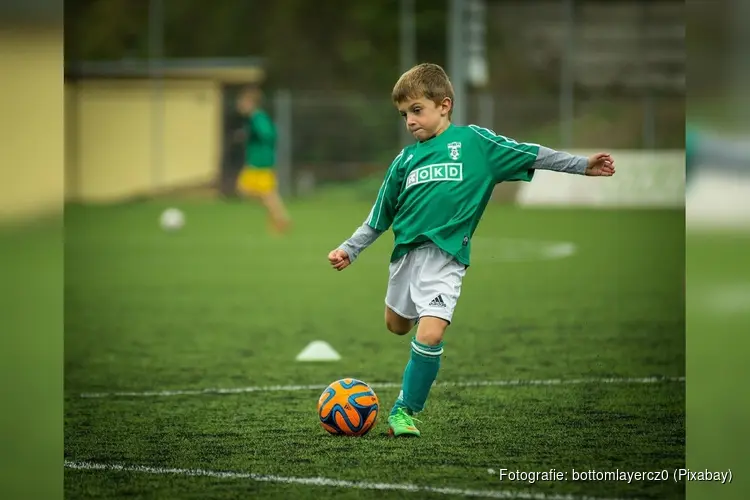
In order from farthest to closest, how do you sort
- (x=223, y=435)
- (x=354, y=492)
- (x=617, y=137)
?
(x=617, y=137) < (x=223, y=435) < (x=354, y=492)

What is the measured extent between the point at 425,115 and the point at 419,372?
1.07 meters

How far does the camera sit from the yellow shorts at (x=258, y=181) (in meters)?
19.0

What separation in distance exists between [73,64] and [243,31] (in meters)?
8.30

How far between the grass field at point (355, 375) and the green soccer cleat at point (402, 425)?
0.25ft

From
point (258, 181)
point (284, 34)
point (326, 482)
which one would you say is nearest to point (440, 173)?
point (326, 482)

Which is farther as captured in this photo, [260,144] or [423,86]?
[260,144]

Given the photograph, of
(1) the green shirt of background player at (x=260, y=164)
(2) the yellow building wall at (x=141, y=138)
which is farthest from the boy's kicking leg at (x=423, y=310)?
(2) the yellow building wall at (x=141, y=138)

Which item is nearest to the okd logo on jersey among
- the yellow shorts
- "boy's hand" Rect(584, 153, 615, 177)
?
"boy's hand" Rect(584, 153, 615, 177)

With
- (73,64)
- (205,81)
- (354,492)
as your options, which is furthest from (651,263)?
(73,64)

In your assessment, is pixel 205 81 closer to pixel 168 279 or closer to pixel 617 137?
pixel 617 137

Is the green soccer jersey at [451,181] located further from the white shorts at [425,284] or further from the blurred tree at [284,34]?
the blurred tree at [284,34]

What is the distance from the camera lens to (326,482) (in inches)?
163

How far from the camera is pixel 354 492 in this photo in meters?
3.96

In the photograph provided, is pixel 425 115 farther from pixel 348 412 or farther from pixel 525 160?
pixel 348 412
